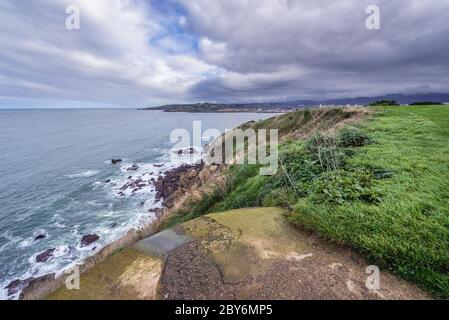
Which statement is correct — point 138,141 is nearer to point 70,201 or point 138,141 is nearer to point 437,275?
point 70,201

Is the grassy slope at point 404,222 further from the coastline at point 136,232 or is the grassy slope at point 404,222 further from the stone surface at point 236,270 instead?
the coastline at point 136,232

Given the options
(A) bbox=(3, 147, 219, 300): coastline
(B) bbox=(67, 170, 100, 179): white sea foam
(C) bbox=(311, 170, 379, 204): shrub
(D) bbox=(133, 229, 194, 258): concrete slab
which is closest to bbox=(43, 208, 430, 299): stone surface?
(D) bbox=(133, 229, 194, 258): concrete slab

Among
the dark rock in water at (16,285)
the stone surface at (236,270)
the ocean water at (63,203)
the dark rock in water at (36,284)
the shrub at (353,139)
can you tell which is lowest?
the dark rock in water at (16,285)

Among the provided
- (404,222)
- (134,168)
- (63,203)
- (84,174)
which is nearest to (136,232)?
(404,222)

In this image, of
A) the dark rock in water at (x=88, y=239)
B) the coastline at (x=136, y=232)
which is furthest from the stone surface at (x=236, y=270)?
the dark rock in water at (x=88, y=239)

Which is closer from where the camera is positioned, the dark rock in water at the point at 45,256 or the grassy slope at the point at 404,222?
the grassy slope at the point at 404,222

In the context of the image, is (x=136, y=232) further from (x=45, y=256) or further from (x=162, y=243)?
(x=162, y=243)

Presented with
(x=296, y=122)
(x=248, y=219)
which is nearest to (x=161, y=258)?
(x=248, y=219)
